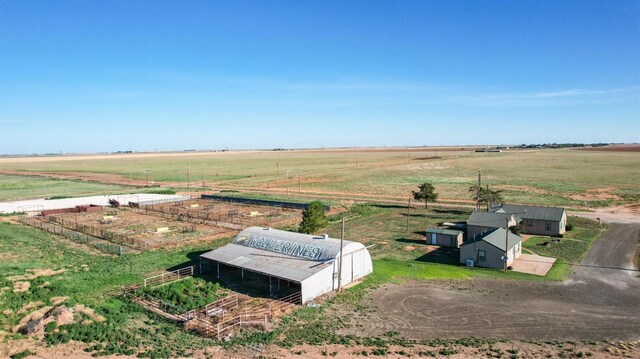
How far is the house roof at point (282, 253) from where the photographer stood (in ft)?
107

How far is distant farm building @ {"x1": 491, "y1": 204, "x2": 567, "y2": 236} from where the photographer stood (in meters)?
51.9

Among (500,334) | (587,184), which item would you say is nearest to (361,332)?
(500,334)

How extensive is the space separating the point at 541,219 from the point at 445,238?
47.1 feet

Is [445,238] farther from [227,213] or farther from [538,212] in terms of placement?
[227,213]

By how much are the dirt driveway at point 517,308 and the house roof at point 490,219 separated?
35.8 feet

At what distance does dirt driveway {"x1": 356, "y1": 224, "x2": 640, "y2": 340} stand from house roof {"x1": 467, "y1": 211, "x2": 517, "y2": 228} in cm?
1090

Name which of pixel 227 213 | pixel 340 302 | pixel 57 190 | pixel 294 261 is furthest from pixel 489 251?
pixel 57 190

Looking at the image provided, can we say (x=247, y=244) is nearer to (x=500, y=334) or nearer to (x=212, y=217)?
(x=500, y=334)

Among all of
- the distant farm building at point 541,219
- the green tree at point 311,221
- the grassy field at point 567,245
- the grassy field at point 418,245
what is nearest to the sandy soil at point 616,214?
the grassy field at point 418,245

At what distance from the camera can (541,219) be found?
52.8 metres

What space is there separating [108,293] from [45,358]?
992 centimetres

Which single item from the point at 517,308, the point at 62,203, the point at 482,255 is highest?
the point at 62,203

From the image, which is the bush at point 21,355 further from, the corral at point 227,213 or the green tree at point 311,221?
the corral at point 227,213

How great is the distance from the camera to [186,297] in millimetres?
30344
